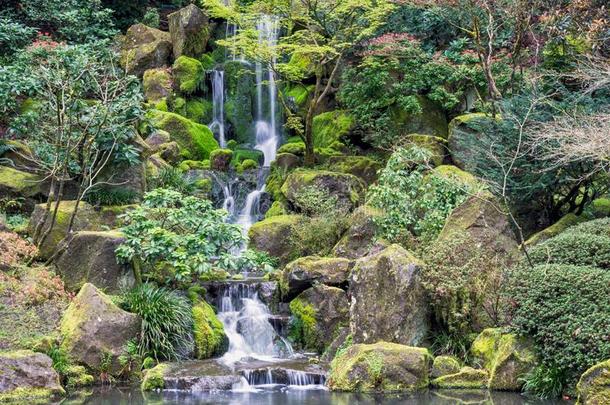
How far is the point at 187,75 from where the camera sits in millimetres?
27609

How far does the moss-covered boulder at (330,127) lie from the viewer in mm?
24375

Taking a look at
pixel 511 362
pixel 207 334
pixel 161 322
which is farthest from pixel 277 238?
pixel 511 362

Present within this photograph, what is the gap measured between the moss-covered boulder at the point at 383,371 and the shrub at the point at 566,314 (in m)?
1.86

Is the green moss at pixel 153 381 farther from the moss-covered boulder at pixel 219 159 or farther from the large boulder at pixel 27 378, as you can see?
the moss-covered boulder at pixel 219 159

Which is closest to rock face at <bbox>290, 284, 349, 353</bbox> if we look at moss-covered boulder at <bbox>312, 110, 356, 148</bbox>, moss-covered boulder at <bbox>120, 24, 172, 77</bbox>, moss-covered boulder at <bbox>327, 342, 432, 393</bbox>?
moss-covered boulder at <bbox>327, 342, 432, 393</bbox>

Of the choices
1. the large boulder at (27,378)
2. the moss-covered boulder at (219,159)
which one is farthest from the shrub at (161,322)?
the moss-covered boulder at (219,159)

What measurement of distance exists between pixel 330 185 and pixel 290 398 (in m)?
A: 9.65

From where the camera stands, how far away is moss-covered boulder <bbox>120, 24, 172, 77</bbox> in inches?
1105

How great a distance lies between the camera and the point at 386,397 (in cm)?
1219

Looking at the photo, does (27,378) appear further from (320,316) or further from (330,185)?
(330,185)

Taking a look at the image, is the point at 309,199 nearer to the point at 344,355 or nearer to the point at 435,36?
the point at 344,355

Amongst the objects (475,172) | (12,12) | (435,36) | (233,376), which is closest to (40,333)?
(233,376)

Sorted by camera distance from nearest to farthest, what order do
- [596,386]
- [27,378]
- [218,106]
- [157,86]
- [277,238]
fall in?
[596,386] < [27,378] < [277,238] < [157,86] < [218,106]

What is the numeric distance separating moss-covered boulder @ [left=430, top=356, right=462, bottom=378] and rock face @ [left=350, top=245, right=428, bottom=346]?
0.85 metres
